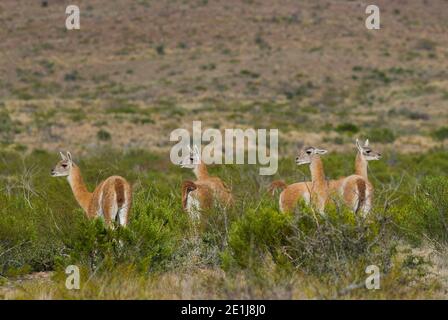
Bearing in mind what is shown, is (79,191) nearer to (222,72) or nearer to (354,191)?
(354,191)

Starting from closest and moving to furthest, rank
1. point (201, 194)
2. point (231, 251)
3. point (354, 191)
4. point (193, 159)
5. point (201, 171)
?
1. point (231, 251)
2. point (354, 191)
3. point (201, 194)
4. point (201, 171)
5. point (193, 159)

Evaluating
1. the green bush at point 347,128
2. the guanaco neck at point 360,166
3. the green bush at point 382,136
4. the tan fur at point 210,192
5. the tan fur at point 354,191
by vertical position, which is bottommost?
the green bush at point 382,136

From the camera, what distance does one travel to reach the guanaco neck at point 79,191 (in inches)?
400

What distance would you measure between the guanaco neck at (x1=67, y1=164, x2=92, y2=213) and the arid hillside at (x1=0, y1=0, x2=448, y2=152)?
21825 millimetres

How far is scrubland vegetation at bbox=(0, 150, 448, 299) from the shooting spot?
6863mm

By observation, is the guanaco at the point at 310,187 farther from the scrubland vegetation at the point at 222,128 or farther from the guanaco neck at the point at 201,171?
the guanaco neck at the point at 201,171

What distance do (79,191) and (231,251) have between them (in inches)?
98.0

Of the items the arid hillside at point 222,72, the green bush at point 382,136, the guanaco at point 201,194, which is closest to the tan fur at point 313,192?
the guanaco at point 201,194

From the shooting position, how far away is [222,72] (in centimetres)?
5912

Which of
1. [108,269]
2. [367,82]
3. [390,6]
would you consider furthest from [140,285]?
[390,6]

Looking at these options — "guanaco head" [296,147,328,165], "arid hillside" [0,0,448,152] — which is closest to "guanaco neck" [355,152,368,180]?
"guanaco head" [296,147,328,165]

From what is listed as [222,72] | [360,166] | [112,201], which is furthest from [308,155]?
[222,72]

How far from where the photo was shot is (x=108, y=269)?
7.98m

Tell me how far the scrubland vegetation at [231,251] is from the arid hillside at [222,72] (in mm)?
22673
